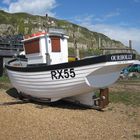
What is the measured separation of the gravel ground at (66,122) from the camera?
12016mm

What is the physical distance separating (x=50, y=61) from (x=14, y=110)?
11.5ft

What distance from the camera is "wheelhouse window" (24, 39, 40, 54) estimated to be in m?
18.7

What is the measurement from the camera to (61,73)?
1599 centimetres

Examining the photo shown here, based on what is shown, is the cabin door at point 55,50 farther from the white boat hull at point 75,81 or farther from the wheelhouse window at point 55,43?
the white boat hull at point 75,81

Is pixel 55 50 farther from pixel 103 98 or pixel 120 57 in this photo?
pixel 120 57

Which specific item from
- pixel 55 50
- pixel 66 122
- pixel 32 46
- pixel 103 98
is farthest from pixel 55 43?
pixel 66 122

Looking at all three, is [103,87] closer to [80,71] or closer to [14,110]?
[80,71]

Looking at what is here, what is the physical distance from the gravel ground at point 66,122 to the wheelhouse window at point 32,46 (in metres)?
2.75

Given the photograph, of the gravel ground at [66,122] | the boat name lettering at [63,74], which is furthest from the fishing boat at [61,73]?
the gravel ground at [66,122]

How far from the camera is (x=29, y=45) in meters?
19.2

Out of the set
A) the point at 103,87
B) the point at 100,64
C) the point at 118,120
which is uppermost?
the point at 100,64

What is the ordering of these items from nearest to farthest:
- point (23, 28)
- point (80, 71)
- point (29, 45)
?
point (80, 71), point (29, 45), point (23, 28)

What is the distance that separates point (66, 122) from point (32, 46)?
246 inches

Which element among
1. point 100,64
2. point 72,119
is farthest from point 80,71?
point 72,119
